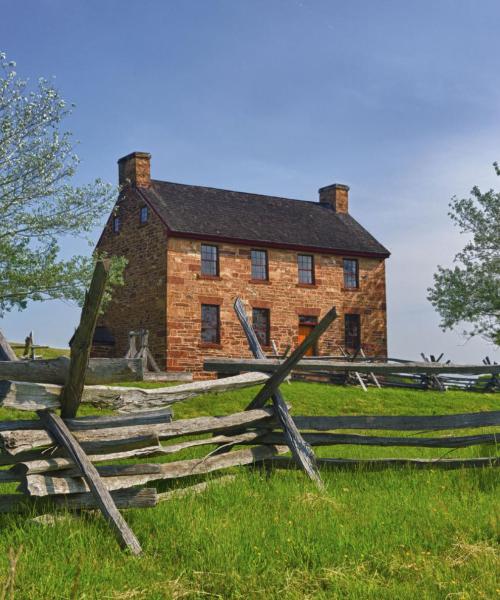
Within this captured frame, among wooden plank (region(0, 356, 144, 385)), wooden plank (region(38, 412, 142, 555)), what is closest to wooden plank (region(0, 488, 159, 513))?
wooden plank (region(38, 412, 142, 555))

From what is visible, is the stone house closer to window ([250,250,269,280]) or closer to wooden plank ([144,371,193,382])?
window ([250,250,269,280])

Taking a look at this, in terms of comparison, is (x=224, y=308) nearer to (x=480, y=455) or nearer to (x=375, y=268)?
(x=375, y=268)

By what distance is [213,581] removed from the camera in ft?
17.4

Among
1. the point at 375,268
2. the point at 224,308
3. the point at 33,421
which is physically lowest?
the point at 33,421

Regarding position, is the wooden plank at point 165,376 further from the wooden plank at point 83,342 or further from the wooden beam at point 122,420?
the wooden plank at point 83,342

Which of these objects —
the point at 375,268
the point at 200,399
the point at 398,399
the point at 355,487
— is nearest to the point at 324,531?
the point at 355,487

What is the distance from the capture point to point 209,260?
1107 inches

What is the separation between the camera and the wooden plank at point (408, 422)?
9.22 metres

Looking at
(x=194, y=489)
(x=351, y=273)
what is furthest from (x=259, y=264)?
(x=194, y=489)

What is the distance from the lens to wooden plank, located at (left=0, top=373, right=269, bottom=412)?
6262 millimetres

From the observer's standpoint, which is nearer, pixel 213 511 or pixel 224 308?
pixel 213 511

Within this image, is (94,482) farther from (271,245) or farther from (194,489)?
(271,245)

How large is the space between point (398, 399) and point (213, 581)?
737 inches

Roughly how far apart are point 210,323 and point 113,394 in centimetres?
2071
